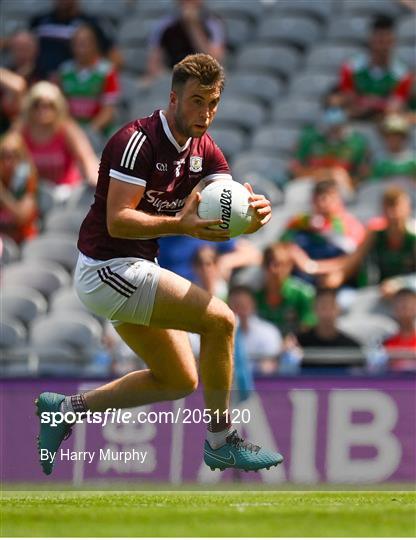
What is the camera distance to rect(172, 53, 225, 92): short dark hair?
8711 mm

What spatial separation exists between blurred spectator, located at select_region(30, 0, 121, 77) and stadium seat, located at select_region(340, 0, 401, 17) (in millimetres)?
2843

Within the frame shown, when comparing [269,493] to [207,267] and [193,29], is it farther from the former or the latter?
[193,29]

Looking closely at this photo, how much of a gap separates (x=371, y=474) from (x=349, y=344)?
1270mm

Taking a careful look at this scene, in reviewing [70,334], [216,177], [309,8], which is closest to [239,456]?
[216,177]

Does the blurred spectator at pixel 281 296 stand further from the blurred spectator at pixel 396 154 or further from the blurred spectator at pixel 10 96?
the blurred spectator at pixel 10 96

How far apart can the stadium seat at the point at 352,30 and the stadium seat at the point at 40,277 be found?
15.9 ft

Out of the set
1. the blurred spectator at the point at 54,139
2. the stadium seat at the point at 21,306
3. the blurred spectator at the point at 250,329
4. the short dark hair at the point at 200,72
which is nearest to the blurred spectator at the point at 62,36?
the blurred spectator at the point at 54,139

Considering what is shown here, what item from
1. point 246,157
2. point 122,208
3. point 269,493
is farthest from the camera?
point 246,157

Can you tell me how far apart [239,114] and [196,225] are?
30.0 ft

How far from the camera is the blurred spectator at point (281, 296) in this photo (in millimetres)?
13375

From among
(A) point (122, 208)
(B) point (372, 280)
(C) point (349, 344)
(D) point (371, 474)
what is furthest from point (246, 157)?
(A) point (122, 208)

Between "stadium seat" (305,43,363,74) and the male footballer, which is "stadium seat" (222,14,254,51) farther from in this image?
the male footballer

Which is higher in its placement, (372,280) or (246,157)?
(246,157)

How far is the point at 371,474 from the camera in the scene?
1186cm
